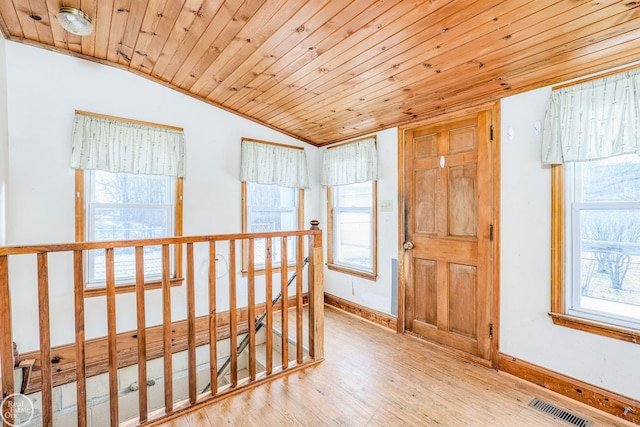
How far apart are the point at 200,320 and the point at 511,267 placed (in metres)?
3.08

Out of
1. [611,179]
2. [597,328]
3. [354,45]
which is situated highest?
[354,45]

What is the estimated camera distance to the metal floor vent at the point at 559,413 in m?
1.93

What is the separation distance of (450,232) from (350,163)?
1.50 meters

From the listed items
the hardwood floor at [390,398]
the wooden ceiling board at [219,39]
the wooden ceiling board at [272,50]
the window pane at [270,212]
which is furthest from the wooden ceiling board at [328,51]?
the hardwood floor at [390,398]

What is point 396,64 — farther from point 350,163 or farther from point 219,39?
point 350,163

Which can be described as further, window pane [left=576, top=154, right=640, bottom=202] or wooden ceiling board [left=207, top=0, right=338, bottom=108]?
window pane [left=576, top=154, right=640, bottom=202]

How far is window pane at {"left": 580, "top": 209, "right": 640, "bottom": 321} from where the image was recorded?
1.98m

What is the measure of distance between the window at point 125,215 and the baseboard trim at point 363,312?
204 centimetres

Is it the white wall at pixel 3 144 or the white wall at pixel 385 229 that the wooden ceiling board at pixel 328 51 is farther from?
the white wall at pixel 3 144

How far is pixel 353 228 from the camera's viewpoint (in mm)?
4043

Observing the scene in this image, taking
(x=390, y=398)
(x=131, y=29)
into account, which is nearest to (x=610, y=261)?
(x=390, y=398)

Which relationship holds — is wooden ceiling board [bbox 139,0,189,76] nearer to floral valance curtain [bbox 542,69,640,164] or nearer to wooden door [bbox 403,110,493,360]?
wooden door [bbox 403,110,493,360]

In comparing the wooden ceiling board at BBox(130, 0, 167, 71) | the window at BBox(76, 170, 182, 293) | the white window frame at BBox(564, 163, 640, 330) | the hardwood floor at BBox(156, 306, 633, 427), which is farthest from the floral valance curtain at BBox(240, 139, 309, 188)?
the white window frame at BBox(564, 163, 640, 330)

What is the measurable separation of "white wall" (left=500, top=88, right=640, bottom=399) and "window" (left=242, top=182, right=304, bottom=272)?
251cm
